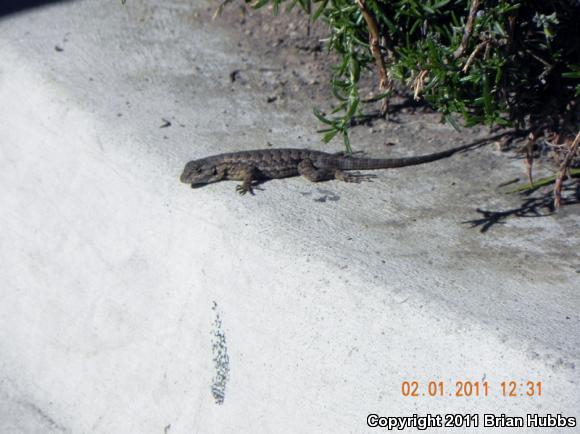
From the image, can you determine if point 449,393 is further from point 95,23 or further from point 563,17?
point 95,23

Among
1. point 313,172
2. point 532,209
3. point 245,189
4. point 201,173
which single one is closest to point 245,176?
point 245,189

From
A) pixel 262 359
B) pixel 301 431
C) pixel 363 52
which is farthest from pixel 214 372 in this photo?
pixel 363 52

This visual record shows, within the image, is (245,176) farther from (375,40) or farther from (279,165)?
(375,40)
